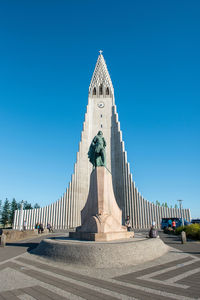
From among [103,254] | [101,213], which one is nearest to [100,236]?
[101,213]

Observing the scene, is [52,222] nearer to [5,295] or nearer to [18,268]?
[18,268]

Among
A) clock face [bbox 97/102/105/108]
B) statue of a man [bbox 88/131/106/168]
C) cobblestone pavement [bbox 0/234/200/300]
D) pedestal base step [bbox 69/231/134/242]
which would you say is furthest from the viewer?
clock face [bbox 97/102/105/108]

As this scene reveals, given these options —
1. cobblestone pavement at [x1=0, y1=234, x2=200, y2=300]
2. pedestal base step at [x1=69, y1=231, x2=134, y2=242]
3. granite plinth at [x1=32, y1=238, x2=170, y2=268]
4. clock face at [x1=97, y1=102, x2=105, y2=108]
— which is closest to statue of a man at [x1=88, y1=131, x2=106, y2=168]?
pedestal base step at [x1=69, y1=231, x2=134, y2=242]

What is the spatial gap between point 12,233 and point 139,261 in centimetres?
1311

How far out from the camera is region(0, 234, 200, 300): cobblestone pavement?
389 centimetres

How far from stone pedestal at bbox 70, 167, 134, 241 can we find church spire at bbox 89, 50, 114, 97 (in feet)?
107

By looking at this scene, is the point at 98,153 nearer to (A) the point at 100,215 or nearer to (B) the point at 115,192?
(A) the point at 100,215

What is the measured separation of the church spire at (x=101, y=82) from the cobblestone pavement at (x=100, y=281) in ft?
123

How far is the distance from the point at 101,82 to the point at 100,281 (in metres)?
41.0

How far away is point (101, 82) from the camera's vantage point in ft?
136

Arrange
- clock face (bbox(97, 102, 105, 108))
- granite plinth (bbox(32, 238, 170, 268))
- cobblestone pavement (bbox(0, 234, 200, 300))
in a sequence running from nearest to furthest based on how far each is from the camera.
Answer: cobblestone pavement (bbox(0, 234, 200, 300))
granite plinth (bbox(32, 238, 170, 268))
clock face (bbox(97, 102, 105, 108))

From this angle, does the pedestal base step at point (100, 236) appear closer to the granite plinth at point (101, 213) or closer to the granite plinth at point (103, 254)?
the granite plinth at point (101, 213)

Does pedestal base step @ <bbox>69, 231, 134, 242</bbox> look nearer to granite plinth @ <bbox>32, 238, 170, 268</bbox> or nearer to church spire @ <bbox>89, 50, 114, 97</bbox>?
granite plinth @ <bbox>32, 238, 170, 268</bbox>

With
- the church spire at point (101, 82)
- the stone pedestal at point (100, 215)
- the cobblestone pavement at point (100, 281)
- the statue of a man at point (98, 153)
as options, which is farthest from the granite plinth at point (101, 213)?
the church spire at point (101, 82)
